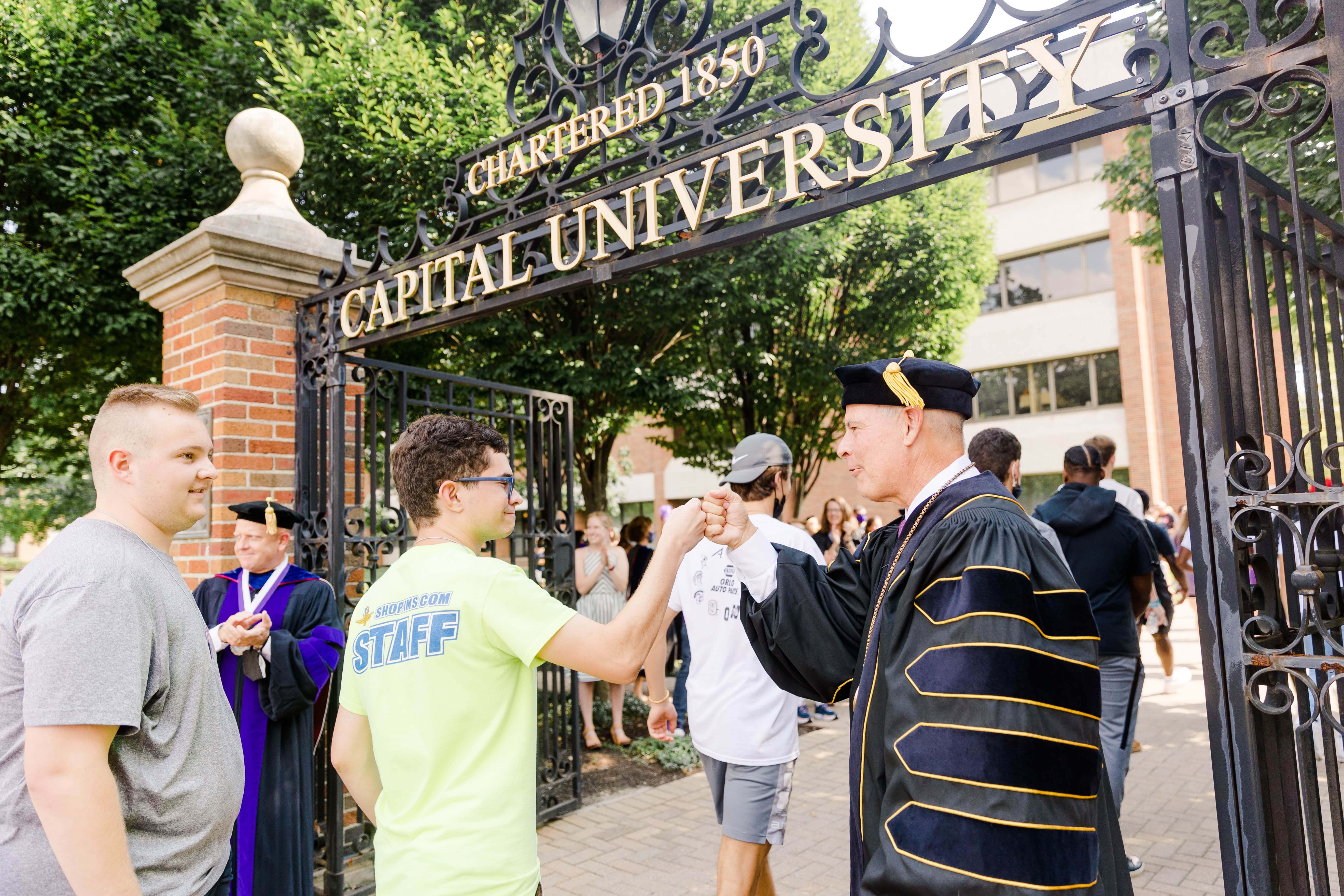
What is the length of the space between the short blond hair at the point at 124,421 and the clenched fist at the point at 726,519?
4.68ft

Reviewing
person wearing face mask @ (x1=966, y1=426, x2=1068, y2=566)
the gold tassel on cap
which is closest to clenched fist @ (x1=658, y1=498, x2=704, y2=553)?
the gold tassel on cap

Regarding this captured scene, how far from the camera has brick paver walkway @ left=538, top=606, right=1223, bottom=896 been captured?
4.51m

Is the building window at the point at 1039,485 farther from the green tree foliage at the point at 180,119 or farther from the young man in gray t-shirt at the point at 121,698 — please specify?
the young man in gray t-shirt at the point at 121,698

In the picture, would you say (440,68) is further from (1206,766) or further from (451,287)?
(1206,766)

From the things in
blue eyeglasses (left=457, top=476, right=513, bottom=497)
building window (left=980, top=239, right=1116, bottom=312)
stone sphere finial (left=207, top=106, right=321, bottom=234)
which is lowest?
blue eyeglasses (left=457, top=476, right=513, bottom=497)

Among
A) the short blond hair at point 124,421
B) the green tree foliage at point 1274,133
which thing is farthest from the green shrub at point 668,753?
the green tree foliage at point 1274,133

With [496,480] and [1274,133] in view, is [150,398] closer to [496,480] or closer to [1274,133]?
[496,480]

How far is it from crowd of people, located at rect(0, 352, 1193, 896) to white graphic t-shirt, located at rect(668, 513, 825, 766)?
1.10 metres

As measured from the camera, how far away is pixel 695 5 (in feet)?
27.2

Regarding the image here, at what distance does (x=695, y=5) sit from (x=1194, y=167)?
23.6ft

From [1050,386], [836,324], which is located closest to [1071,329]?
[1050,386]

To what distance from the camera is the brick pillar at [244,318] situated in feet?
14.4

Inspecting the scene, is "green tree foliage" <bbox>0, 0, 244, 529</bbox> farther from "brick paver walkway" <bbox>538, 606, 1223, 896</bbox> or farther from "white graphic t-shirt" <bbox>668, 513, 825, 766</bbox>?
"white graphic t-shirt" <bbox>668, 513, 825, 766</bbox>

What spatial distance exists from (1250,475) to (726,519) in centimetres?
134
